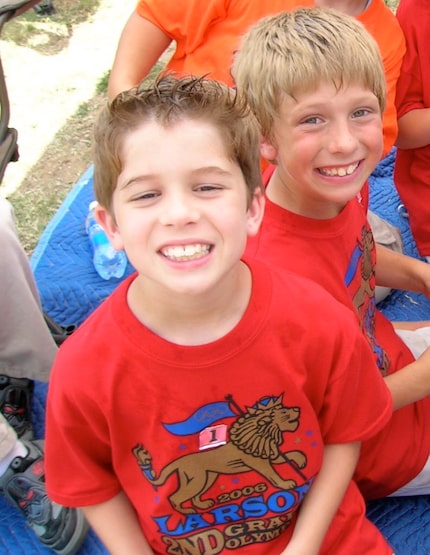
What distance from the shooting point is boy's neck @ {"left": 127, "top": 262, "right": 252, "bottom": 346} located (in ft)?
3.37

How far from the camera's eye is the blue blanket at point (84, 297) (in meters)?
1.70

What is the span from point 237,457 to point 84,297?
1.34 meters

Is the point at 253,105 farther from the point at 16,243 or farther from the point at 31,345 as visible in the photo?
the point at 31,345

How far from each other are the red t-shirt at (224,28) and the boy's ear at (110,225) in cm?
87

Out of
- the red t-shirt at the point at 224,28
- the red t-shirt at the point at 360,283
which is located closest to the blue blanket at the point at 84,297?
the red t-shirt at the point at 360,283

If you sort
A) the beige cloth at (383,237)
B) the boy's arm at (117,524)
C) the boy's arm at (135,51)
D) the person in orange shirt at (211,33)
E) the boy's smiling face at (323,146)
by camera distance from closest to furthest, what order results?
1. the boy's arm at (117,524)
2. the boy's smiling face at (323,146)
3. the person in orange shirt at (211,33)
4. the boy's arm at (135,51)
5. the beige cloth at (383,237)

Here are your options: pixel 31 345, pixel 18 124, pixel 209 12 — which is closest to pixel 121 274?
pixel 31 345

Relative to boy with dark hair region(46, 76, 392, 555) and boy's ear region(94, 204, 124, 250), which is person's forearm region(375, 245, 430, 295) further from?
boy's ear region(94, 204, 124, 250)

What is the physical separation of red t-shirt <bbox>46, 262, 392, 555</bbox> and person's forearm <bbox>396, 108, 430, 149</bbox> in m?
1.03

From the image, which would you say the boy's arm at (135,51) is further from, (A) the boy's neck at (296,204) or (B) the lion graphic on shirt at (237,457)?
(B) the lion graphic on shirt at (237,457)

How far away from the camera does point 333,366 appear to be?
3.63 feet

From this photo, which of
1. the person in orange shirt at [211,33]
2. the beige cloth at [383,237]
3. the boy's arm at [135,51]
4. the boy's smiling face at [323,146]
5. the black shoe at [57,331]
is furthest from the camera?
the beige cloth at [383,237]

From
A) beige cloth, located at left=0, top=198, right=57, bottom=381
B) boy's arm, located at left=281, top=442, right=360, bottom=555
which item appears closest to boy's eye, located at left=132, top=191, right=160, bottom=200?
boy's arm, located at left=281, top=442, right=360, bottom=555

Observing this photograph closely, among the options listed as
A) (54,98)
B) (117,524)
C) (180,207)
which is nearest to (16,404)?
(117,524)
